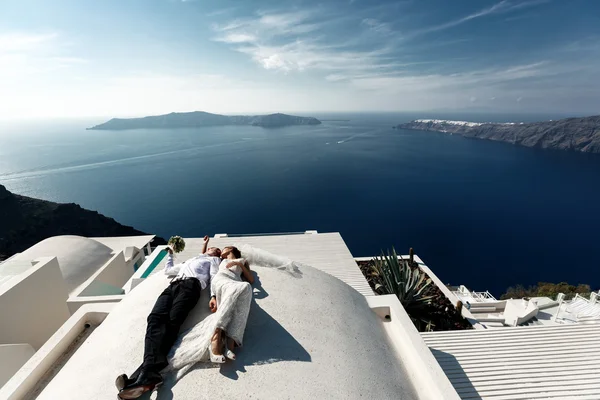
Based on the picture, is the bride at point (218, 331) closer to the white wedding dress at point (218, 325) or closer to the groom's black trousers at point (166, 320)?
the white wedding dress at point (218, 325)

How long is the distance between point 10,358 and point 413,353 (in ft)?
20.0

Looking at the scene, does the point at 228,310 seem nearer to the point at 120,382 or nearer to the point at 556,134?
the point at 120,382

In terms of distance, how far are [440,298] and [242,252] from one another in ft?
26.1

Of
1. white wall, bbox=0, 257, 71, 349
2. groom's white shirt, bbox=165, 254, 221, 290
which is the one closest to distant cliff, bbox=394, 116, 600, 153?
groom's white shirt, bbox=165, 254, 221, 290

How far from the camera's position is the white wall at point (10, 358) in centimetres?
465

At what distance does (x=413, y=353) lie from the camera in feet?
11.7

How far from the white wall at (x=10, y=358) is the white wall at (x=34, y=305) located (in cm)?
63

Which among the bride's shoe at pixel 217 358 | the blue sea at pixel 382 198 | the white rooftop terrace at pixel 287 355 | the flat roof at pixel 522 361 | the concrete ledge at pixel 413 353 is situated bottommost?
the blue sea at pixel 382 198

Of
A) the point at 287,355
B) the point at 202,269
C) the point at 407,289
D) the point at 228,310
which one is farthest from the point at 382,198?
the point at 228,310

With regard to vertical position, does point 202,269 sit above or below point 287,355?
above

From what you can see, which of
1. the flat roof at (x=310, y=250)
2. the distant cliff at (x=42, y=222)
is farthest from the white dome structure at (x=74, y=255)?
the distant cliff at (x=42, y=222)

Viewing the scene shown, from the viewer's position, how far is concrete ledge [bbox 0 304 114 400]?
310cm

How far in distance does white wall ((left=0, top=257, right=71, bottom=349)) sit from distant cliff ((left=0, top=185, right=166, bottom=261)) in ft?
119

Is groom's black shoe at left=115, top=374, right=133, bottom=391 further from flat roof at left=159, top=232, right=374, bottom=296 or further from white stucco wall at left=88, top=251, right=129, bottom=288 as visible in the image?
white stucco wall at left=88, top=251, right=129, bottom=288
